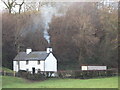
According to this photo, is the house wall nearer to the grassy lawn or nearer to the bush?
the bush

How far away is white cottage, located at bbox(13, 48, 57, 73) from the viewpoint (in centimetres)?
1061

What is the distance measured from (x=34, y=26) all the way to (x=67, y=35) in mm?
1401

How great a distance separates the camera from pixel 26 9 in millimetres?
10688

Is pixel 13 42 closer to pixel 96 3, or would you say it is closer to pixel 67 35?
pixel 67 35

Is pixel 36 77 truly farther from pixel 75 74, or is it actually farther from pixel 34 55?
pixel 75 74

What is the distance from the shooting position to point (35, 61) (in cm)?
1059

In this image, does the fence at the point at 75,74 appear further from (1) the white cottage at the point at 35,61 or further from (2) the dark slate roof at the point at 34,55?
(2) the dark slate roof at the point at 34,55

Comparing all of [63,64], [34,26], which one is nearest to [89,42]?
[63,64]

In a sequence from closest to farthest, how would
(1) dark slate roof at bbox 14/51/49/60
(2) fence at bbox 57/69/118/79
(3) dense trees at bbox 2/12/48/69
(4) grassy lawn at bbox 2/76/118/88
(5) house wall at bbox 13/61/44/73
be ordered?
(4) grassy lawn at bbox 2/76/118/88
(3) dense trees at bbox 2/12/48/69
(5) house wall at bbox 13/61/44/73
(1) dark slate roof at bbox 14/51/49/60
(2) fence at bbox 57/69/118/79

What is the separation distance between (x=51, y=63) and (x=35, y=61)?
0.88 m

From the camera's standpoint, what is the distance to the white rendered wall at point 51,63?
10.8 meters

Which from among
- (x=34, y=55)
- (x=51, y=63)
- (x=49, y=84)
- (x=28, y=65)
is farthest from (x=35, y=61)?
(x=49, y=84)

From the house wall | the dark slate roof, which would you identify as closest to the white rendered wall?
the dark slate roof

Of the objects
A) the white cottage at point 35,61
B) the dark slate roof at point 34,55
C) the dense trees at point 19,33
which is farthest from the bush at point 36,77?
the dense trees at point 19,33
